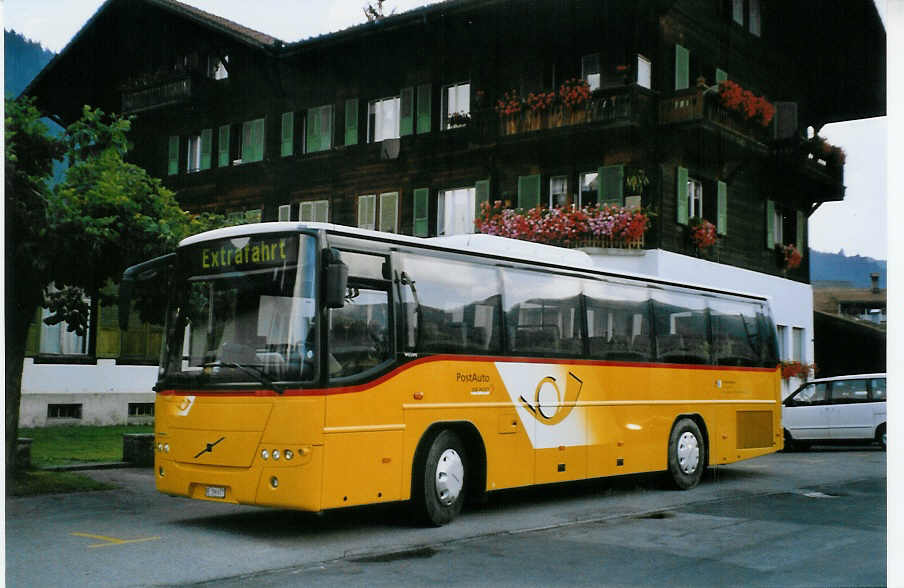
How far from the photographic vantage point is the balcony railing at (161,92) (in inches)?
773

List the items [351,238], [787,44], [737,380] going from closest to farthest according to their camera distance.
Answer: [351,238], [737,380], [787,44]

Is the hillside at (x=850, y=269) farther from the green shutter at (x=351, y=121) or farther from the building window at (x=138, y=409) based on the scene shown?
the green shutter at (x=351, y=121)

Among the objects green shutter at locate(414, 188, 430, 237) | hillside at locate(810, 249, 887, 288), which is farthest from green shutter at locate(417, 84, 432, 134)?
hillside at locate(810, 249, 887, 288)

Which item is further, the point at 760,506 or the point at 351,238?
the point at 760,506

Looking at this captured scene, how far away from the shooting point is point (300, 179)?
30.4 meters

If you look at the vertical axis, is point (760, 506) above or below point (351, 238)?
below

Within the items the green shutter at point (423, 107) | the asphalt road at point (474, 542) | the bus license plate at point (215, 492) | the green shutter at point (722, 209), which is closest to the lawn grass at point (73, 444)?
the asphalt road at point (474, 542)

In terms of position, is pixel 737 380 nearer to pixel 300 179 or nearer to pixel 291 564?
pixel 291 564

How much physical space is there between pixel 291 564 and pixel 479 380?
3498 mm

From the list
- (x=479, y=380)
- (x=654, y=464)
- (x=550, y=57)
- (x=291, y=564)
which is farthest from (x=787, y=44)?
(x=291, y=564)

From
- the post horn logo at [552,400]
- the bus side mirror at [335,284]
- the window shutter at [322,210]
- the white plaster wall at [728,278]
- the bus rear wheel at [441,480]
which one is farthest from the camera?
the window shutter at [322,210]

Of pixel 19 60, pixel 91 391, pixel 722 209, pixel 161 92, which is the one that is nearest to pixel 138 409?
pixel 91 391

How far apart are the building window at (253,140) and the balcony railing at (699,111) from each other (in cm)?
1161

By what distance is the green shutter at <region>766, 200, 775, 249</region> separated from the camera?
27.9 meters
